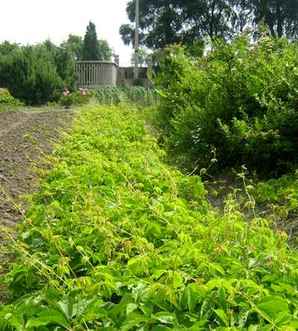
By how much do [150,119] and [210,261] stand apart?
29.4 ft

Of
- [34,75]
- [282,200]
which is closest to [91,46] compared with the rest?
[34,75]

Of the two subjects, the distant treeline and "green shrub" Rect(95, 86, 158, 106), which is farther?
the distant treeline

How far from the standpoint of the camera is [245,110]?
699 centimetres

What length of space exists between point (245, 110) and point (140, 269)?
4728mm

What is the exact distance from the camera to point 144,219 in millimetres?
3053

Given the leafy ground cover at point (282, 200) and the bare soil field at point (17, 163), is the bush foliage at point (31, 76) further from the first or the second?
the leafy ground cover at point (282, 200)

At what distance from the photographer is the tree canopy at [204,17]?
144 ft

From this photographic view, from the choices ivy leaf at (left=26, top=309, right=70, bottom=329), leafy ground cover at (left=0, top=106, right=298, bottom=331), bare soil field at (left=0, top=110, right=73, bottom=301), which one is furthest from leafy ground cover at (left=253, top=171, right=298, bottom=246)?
ivy leaf at (left=26, top=309, right=70, bottom=329)

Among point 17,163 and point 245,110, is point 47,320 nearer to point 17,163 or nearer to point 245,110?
point 17,163

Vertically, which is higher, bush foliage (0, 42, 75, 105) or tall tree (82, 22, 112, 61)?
tall tree (82, 22, 112, 61)

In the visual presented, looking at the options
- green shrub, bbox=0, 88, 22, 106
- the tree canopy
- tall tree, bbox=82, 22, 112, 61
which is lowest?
green shrub, bbox=0, 88, 22, 106

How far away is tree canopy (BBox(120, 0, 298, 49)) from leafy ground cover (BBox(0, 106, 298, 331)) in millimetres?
41073

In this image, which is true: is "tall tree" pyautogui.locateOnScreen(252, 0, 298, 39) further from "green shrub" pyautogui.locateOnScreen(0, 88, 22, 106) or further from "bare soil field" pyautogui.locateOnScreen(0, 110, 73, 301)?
"bare soil field" pyautogui.locateOnScreen(0, 110, 73, 301)

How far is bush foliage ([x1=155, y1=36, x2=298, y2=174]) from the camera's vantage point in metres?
6.36
